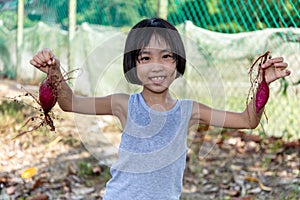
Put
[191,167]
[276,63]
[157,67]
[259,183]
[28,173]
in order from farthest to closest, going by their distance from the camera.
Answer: [191,167], [28,173], [259,183], [157,67], [276,63]

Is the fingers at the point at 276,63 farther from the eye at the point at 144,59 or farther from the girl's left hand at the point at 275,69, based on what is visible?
the eye at the point at 144,59

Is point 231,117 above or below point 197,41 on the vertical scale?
below

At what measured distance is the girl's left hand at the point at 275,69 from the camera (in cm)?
204

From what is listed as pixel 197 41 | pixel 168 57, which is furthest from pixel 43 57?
pixel 197 41

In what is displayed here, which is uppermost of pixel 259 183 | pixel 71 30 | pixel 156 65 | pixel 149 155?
pixel 71 30

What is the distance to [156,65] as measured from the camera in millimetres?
2246

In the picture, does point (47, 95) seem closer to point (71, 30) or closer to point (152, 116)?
point (152, 116)

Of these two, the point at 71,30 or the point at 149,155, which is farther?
the point at 71,30

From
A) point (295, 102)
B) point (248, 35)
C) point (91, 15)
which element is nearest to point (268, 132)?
point (295, 102)

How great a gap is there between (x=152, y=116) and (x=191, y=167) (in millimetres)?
2467

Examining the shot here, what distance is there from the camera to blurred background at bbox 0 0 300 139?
4871 millimetres

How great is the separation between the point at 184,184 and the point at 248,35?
1.59 meters

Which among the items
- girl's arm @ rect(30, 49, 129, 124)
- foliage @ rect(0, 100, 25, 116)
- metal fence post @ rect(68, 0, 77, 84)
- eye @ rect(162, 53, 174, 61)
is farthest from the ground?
metal fence post @ rect(68, 0, 77, 84)

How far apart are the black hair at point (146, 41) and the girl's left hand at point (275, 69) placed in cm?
41
